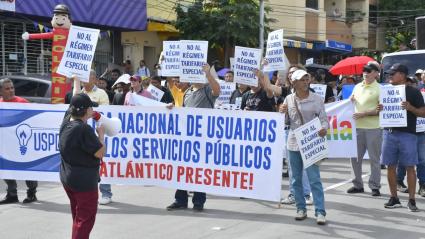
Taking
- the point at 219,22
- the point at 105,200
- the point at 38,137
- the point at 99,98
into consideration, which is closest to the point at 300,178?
the point at 105,200

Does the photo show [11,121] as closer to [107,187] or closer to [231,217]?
[107,187]

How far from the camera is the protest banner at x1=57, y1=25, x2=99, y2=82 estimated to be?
29.0 feet

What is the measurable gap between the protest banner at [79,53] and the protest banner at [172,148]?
57 cm

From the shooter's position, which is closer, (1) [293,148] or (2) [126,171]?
(1) [293,148]

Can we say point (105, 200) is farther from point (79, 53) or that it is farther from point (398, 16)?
point (398, 16)

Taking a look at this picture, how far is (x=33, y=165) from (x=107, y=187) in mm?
1101

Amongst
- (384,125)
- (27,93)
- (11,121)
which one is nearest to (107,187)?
(11,121)

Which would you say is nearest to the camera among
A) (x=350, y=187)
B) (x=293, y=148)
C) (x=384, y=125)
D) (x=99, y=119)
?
(x=99, y=119)

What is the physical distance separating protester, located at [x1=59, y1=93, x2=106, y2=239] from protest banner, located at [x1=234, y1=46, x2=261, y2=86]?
3.63 meters

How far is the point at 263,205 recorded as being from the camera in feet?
29.3

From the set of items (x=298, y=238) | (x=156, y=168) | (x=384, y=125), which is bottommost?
(x=298, y=238)

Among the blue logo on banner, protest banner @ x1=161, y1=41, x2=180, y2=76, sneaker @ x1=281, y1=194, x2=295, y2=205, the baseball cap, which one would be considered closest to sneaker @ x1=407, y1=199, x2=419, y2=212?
sneaker @ x1=281, y1=194, x2=295, y2=205

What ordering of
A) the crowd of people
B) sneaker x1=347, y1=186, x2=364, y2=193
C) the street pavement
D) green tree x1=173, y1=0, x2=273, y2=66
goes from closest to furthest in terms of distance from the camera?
the crowd of people
the street pavement
sneaker x1=347, y1=186, x2=364, y2=193
green tree x1=173, y1=0, x2=273, y2=66

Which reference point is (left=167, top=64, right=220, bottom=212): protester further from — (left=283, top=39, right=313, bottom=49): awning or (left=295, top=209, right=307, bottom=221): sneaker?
(left=283, top=39, right=313, bottom=49): awning
